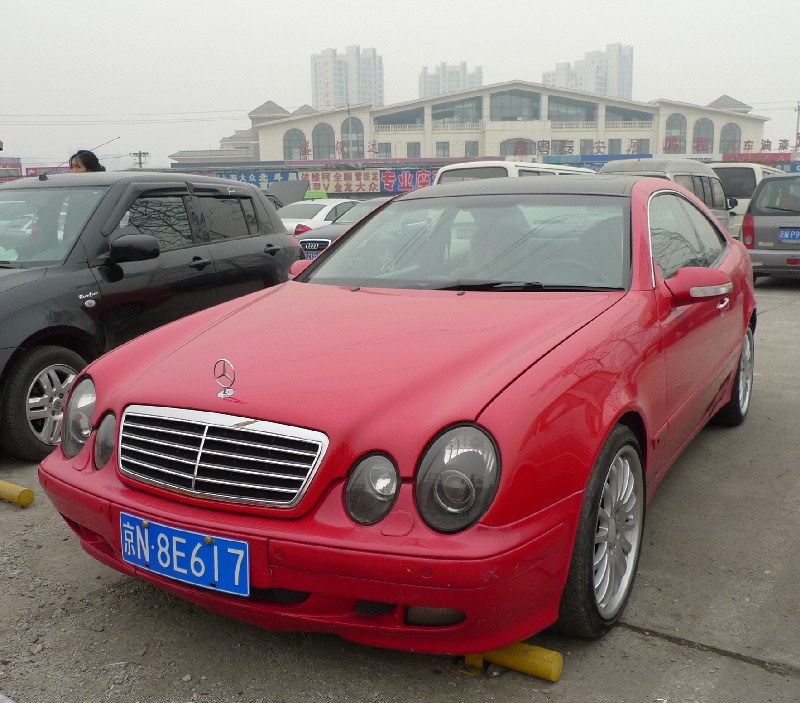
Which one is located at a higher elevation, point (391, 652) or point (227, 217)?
point (227, 217)

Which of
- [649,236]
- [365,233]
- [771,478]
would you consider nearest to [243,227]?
[365,233]

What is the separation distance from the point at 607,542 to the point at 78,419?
5.71ft

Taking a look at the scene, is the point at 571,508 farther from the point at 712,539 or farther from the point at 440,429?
the point at 712,539

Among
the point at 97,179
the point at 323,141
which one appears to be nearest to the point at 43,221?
the point at 97,179

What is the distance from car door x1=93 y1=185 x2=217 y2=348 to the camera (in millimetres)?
4727

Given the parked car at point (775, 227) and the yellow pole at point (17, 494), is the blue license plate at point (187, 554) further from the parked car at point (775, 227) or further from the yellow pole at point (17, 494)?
the parked car at point (775, 227)

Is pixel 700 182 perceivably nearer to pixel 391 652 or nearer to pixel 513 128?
pixel 391 652

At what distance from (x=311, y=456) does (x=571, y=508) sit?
72 cm

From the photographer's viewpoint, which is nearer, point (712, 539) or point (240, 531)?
point (240, 531)

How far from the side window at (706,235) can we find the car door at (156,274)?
297 centimetres

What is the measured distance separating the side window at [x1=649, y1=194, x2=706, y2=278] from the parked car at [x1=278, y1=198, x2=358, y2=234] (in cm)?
1114

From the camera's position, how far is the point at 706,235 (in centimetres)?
432

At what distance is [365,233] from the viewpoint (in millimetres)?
3889

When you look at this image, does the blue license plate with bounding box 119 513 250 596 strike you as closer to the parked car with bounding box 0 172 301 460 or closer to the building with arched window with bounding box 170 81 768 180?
the parked car with bounding box 0 172 301 460
